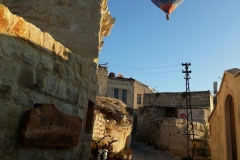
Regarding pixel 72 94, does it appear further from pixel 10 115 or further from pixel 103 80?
pixel 103 80

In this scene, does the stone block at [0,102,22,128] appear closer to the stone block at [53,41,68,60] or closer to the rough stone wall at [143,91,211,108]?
the stone block at [53,41,68,60]

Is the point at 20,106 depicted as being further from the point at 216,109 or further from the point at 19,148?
the point at 216,109

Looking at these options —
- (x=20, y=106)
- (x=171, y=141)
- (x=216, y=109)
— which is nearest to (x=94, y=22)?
(x=20, y=106)

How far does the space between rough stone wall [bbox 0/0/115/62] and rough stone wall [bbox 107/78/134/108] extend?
81.6ft

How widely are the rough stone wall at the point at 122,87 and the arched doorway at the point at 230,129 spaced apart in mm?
22583

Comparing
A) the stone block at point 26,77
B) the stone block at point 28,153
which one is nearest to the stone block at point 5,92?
the stone block at point 26,77

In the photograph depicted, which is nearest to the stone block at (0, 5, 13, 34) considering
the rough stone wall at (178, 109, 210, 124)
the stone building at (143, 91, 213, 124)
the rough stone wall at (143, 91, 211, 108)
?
the stone building at (143, 91, 213, 124)

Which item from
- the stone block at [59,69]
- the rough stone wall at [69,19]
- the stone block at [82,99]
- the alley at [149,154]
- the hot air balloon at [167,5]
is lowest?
the alley at [149,154]

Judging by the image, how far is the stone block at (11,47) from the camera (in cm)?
189

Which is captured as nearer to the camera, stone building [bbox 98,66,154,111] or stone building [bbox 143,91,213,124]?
stone building [bbox 143,91,213,124]

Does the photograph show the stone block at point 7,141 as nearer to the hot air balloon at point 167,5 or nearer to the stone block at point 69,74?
the stone block at point 69,74

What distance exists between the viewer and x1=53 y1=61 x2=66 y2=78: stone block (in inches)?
102

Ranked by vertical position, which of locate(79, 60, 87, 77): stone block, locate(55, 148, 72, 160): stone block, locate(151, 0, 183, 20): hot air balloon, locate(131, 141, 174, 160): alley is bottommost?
locate(131, 141, 174, 160): alley

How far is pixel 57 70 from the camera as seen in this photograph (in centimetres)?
262
